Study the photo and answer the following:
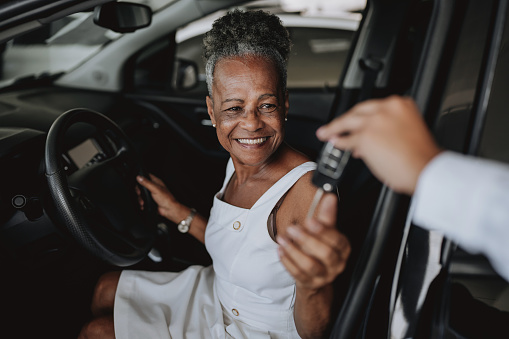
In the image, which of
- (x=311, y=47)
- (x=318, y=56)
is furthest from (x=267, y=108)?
(x=311, y=47)

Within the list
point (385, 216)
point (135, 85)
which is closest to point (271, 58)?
point (385, 216)

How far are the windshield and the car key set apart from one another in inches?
58.3

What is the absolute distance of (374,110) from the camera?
0.73 meters

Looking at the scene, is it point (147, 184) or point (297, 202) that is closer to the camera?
point (297, 202)

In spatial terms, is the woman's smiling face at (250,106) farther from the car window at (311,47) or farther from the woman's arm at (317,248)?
the car window at (311,47)

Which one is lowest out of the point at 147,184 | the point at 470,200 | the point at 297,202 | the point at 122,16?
the point at 147,184

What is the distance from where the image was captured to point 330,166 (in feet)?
2.89

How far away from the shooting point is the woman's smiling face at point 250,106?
1.34 metres

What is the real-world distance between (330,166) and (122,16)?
5.32ft

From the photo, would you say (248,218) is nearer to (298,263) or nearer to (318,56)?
(298,263)

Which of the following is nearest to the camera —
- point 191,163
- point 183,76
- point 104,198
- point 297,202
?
point 297,202

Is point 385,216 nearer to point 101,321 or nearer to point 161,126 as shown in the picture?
point 101,321

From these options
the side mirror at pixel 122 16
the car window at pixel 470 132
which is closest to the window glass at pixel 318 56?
the side mirror at pixel 122 16

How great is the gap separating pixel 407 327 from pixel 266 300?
474 millimetres
